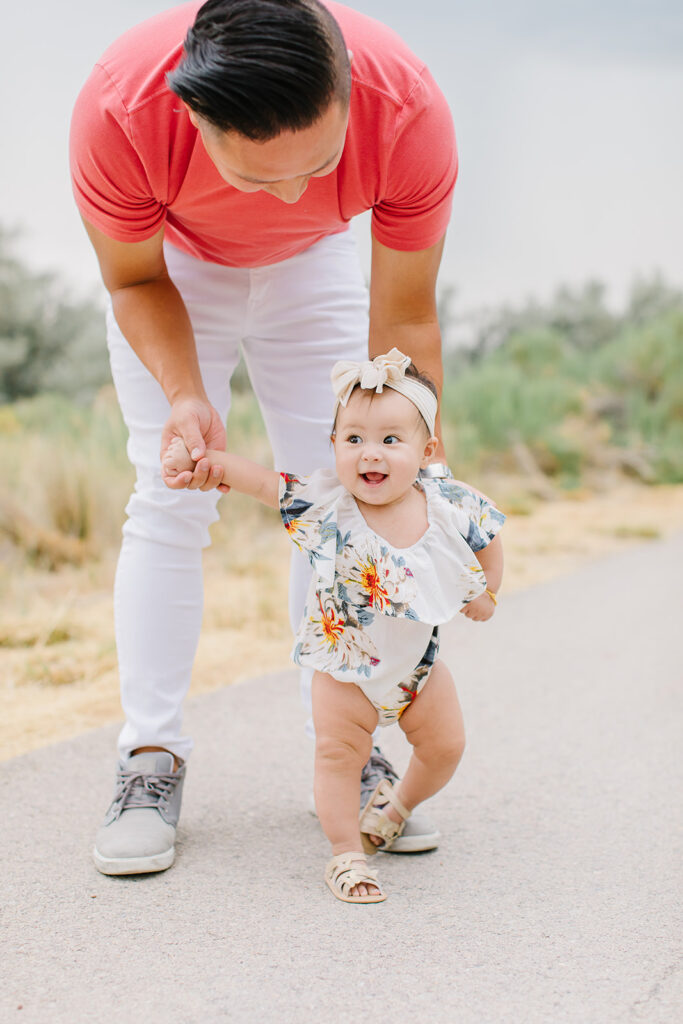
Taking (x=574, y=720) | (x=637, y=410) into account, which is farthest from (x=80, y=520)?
(x=637, y=410)

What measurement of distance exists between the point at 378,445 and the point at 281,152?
0.54m

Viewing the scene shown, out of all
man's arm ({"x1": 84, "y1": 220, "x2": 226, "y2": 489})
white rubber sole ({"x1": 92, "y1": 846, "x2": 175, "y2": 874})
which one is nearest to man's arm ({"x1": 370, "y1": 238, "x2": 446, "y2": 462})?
man's arm ({"x1": 84, "y1": 220, "x2": 226, "y2": 489})

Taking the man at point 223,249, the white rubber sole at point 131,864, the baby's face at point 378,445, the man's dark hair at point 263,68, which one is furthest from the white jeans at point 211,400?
the man's dark hair at point 263,68

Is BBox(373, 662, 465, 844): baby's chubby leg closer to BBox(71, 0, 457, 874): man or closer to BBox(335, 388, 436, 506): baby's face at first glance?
BBox(71, 0, 457, 874): man

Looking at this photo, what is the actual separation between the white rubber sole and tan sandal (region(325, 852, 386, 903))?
1.03 feet

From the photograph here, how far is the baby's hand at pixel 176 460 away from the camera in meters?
1.69

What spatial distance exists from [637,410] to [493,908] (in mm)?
8592

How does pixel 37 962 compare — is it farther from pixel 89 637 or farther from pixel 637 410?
pixel 637 410

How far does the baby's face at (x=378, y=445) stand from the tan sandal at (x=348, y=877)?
0.65 m

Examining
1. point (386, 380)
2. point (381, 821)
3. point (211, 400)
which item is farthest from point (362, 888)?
point (211, 400)

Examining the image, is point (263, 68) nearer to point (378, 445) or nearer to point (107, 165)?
point (107, 165)

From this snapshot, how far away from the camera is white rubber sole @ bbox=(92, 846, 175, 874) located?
179 centimetres

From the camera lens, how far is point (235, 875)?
1812 millimetres

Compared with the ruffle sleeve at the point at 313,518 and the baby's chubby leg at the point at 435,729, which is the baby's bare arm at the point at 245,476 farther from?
the baby's chubby leg at the point at 435,729
